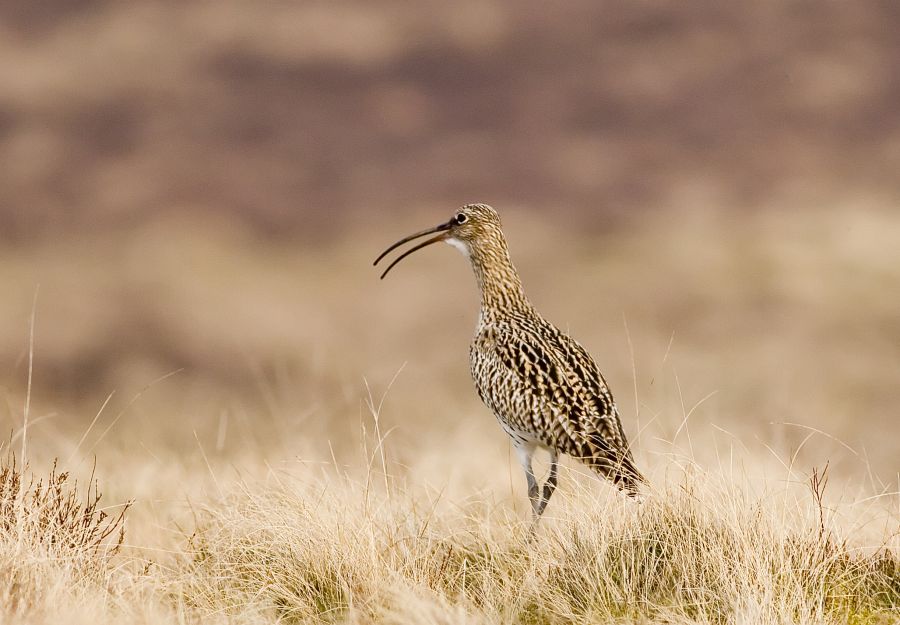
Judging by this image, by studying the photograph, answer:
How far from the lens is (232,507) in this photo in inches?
269

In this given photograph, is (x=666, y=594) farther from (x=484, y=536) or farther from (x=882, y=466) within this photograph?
(x=882, y=466)

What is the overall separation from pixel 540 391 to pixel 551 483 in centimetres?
63

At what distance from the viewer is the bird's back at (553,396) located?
6.93 metres

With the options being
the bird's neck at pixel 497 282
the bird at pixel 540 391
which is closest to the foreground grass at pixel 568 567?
the bird at pixel 540 391

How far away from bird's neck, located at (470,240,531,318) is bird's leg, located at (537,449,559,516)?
1.09 meters

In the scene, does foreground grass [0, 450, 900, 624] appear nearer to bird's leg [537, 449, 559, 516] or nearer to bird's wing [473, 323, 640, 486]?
bird's wing [473, 323, 640, 486]

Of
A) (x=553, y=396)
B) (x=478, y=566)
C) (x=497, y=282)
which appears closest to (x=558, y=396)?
(x=553, y=396)

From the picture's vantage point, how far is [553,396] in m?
7.02

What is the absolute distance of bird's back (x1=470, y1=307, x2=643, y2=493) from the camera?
6.93 metres

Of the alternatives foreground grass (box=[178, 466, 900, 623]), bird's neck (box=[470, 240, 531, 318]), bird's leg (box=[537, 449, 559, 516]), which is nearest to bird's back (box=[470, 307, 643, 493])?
bird's leg (box=[537, 449, 559, 516])

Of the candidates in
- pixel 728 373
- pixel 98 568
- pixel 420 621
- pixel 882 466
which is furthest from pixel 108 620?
pixel 728 373

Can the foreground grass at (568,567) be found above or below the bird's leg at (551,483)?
below

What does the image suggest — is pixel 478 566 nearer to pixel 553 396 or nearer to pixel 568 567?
pixel 568 567

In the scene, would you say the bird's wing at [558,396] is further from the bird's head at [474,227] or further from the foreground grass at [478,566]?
the bird's head at [474,227]
